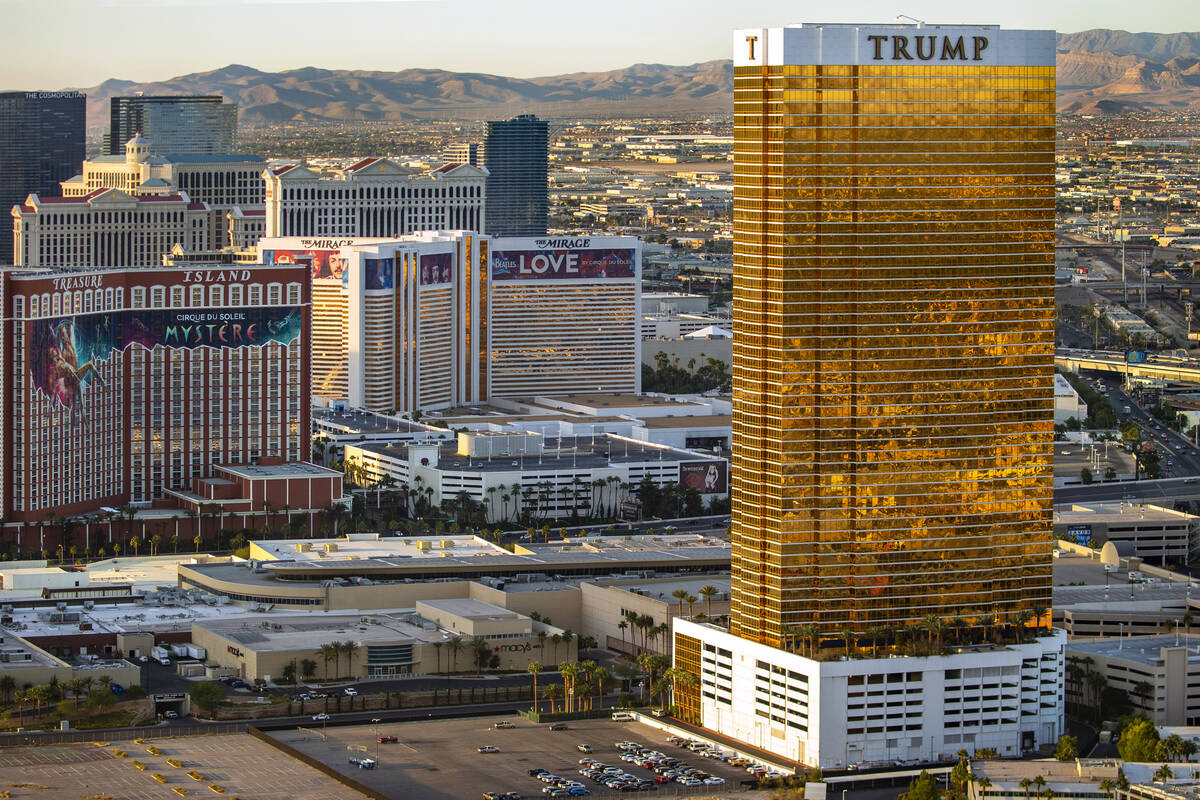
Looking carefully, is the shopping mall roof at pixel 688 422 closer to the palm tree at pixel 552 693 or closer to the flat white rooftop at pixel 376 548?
the flat white rooftop at pixel 376 548

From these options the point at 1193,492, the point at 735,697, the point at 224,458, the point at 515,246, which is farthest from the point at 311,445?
the point at 735,697

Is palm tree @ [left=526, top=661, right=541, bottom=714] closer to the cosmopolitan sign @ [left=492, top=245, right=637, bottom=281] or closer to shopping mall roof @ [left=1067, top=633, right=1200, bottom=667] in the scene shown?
shopping mall roof @ [left=1067, top=633, right=1200, bottom=667]

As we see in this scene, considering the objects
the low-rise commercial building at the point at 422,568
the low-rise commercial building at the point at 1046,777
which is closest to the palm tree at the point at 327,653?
the low-rise commercial building at the point at 422,568

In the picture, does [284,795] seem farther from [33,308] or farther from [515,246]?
[515,246]

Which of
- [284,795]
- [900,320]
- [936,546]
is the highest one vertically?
[900,320]

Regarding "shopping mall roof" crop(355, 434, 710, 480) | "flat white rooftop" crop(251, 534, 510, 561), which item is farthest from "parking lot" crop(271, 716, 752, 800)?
"shopping mall roof" crop(355, 434, 710, 480)

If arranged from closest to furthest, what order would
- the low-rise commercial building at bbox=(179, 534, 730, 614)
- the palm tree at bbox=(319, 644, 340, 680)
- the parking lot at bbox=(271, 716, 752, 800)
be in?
the parking lot at bbox=(271, 716, 752, 800) → the palm tree at bbox=(319, 644, 340, 680) → the low-rise commercial building at bbox=(179, 534, 730, 614)
